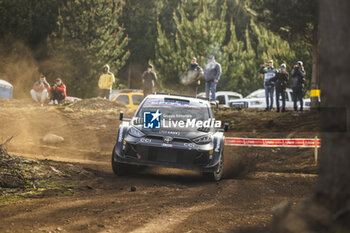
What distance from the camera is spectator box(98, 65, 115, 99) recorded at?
24562 millimetres

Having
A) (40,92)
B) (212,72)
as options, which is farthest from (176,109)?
(40,92)

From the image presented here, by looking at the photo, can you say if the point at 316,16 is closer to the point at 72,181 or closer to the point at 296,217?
the point at 72,181

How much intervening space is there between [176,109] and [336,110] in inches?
270

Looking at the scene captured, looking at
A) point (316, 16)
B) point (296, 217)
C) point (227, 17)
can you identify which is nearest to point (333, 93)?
point (296, 217)

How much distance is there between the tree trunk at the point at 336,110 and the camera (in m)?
4.23

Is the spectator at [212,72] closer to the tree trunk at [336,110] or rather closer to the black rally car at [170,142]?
the black rally car at [170,142]

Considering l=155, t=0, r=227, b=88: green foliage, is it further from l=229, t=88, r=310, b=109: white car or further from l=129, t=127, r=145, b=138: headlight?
l=129, t=127, r=145, b=138: headlight

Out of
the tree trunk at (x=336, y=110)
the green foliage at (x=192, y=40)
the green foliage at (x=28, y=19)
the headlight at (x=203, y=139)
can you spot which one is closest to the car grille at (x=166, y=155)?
the headlight at (x=203, y=139)

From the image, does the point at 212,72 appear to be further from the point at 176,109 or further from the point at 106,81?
the point at 176,109

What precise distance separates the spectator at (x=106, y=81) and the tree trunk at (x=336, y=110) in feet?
67.3

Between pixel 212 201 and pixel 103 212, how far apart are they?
2.01m

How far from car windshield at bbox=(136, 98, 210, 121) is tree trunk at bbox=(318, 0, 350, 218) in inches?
250

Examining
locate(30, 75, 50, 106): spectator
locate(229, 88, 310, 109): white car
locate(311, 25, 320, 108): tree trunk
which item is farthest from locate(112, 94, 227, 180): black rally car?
locate(229, 88, 310, 109): white car

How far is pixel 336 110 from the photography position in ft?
14.0
